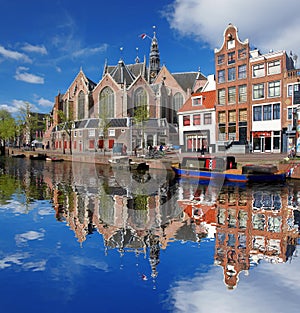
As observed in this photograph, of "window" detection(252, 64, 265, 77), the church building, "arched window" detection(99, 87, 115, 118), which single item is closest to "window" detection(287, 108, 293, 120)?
"window" detection(252, 64, 265, 77)

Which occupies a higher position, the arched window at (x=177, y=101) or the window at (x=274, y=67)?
the arched window at (x=177, y=101)

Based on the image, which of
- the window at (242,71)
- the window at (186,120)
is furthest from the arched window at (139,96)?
the window at (242,71)

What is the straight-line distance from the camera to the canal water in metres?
6.22

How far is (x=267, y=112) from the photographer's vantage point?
130 ft

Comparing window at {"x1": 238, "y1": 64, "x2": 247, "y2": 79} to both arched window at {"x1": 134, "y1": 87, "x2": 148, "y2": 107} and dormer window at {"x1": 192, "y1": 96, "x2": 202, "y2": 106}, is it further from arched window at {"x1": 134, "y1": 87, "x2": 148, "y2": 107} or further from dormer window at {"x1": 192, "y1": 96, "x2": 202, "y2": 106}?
arched window at {"x1": 134, "y1": 87, "x2": 148, "y2": 107}

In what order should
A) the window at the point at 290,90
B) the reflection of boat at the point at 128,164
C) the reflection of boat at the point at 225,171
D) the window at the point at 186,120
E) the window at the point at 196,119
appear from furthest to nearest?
1. the window at the point at 186,120
2. the window at the point at 196,119
3. the window at the point at 290,90
4. the reflection of boat at the point at 128,164
5. the reflection of boat at the point at 225,171

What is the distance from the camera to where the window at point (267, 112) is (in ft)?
129

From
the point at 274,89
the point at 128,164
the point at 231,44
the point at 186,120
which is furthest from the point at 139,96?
the point at 274,89

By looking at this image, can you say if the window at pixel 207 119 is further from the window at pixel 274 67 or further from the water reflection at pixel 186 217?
the water reflection at pixel 186 217

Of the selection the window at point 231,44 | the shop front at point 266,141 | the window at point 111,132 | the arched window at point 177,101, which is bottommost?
the shop front at point 266,141

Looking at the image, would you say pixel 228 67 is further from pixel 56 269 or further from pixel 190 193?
pixel 56 269

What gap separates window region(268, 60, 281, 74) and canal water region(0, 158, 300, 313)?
2753cm

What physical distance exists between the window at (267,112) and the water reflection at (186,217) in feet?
64.6

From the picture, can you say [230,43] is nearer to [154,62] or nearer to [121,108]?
[121,108]
